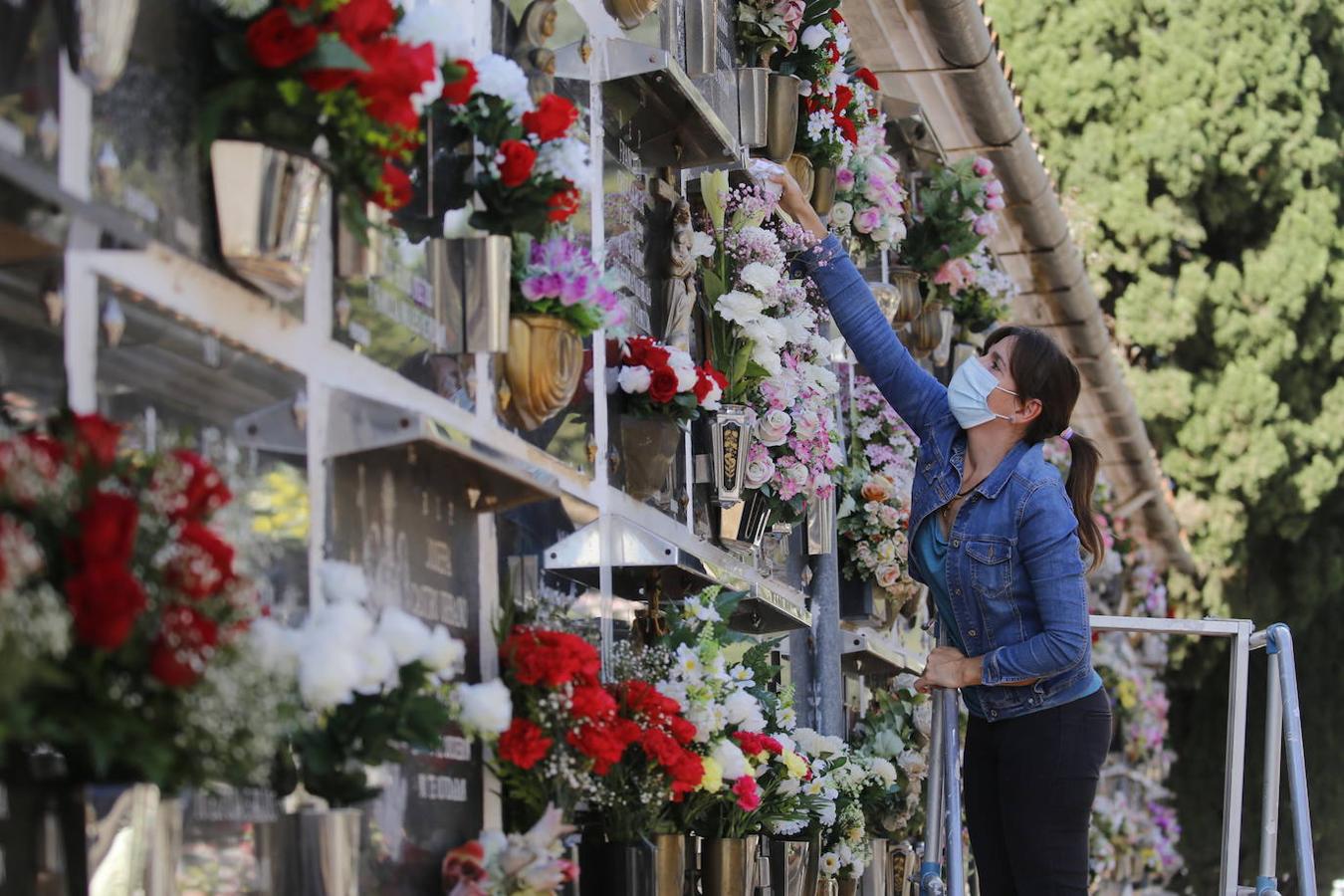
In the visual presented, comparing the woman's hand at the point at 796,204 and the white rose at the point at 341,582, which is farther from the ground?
the woman's hand at the point at 796,204

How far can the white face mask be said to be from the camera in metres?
5.67

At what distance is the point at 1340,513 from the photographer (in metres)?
22.5

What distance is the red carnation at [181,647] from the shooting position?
2766mm

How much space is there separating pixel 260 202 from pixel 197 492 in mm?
668

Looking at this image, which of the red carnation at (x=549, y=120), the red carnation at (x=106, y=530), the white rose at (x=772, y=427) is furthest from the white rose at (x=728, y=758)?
the red carnation at (x=106, y=530)

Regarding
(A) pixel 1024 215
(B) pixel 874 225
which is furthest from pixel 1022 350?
(A) pixel 1024 215

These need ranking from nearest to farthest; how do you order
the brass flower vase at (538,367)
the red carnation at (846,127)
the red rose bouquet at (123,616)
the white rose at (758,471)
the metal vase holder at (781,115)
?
the red rose bouquet at (123,616) < the brass flower vase at (538,367) < the white rose at (758,471) < the metal vase holder at (781,115) < the red carnation at (846,127)

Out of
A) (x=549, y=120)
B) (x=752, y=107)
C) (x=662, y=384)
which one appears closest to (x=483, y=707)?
(x=549, y=120)

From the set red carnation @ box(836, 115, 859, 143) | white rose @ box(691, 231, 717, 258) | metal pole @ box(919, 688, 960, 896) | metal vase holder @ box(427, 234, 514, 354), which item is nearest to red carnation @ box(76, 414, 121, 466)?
metal vase holder @ box(427, 234, 514, 354)

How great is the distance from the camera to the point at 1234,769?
6.80 metres

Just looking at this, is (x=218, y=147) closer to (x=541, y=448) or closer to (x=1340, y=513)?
(x=541, y=448)

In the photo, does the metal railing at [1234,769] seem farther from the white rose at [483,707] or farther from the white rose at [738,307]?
the white rose at [483,707]

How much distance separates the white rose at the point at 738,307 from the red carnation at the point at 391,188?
9.42ft

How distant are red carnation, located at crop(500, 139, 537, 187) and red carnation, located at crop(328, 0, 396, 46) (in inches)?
37.2
